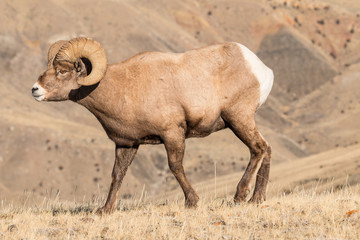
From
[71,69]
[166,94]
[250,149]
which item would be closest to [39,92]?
[71,69]

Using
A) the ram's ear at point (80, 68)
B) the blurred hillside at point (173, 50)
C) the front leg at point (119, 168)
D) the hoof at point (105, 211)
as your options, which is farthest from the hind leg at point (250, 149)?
the blurred hillside at point (173, 50)

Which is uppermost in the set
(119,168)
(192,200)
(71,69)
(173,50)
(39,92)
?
(71,69)

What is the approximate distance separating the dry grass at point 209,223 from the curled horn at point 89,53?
2041 millimetres

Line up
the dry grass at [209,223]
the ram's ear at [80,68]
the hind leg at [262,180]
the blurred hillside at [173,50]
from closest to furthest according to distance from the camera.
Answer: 1. the dry grass at [209,223]
2. the ram's ear at [80,68]
3. the hind leg at [262,180]
4. the blurred hillside at [173,50]

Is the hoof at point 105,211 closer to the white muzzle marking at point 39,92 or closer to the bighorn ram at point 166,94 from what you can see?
the bighorn ram at point 166,94

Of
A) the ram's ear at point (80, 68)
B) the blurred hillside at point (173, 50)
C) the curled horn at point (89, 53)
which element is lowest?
the blurred hillside at point (173, 50)

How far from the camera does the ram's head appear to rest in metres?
9.19

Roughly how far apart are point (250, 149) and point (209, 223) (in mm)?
2334

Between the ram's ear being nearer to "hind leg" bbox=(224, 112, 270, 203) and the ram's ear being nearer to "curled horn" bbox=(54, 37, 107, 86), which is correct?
"curled horn" bbox=(54, 37, 107, 86)

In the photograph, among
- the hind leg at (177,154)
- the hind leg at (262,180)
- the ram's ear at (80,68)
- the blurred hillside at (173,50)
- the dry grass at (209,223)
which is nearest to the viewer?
the dry grass at (209,223)

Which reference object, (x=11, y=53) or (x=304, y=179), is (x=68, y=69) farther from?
(x=11, y=53)

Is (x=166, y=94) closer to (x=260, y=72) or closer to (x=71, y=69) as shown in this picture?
(x=71, y=69)

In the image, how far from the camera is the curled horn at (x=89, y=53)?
915 centimetres

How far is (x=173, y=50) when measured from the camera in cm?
6162
